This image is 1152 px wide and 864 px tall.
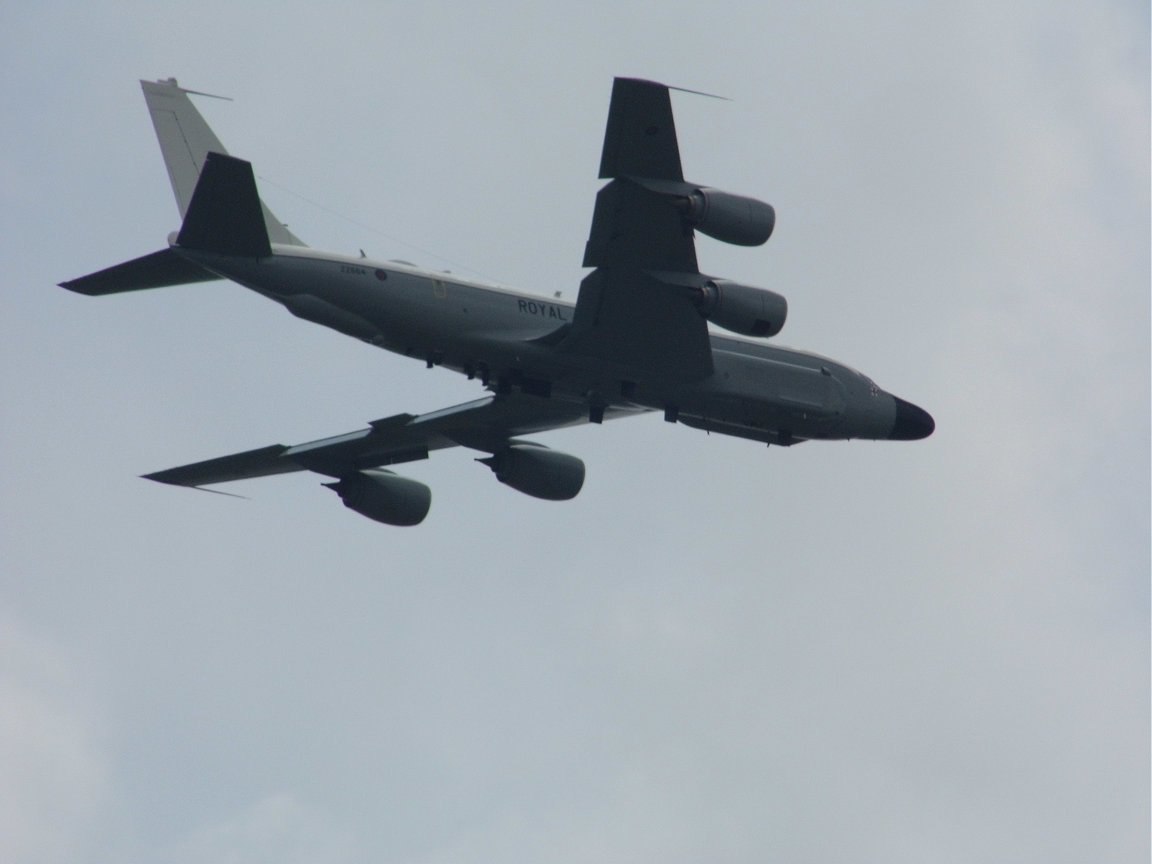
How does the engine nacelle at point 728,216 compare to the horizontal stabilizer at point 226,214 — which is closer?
the horizontal stabilizer at point 226,214

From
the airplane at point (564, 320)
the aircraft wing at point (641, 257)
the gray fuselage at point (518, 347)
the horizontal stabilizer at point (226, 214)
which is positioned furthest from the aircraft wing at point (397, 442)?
the horizontal stabilizer at point (226, 214)

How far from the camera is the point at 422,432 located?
40.4 meters

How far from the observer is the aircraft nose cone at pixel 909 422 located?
4100cm

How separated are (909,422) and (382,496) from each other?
11.5 metres

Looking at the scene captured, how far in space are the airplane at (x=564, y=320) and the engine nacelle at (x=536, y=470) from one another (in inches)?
1.2

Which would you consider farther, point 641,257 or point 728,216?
point 641,257

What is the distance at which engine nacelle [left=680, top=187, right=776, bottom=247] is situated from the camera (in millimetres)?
32500

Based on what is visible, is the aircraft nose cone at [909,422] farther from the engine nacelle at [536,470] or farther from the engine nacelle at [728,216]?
the engine nacelle at [728,216]

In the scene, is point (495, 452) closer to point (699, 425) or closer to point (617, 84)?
point (699, 425)

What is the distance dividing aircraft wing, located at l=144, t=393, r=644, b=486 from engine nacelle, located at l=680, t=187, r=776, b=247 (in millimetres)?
6590

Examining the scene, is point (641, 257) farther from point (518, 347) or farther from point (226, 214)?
point (226, 214)

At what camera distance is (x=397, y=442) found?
41.0 m

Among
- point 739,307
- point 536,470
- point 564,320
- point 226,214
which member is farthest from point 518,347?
point 226,214

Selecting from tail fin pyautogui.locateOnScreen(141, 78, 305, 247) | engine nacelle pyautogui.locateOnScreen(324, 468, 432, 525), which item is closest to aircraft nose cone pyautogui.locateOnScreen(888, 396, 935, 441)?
engine nacelle pyautogui.locateOnScreen(324, 468, 432, 525)
